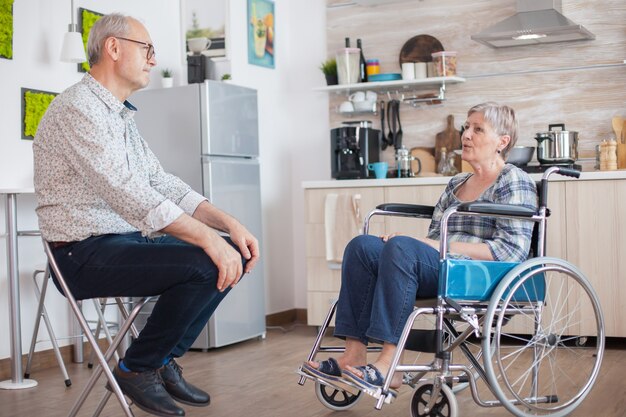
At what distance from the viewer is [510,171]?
2.97m

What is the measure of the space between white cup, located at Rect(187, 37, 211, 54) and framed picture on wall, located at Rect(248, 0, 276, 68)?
1.09 feet

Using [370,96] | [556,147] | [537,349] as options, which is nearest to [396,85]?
[370,96]

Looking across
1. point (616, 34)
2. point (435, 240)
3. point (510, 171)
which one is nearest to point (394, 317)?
point (435, 240)

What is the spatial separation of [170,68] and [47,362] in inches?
71.6

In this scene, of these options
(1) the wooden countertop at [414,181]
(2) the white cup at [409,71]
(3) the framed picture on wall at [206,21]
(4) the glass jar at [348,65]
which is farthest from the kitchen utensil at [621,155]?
(3) the framed picture on wall at [206,21]

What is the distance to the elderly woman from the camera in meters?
2.64

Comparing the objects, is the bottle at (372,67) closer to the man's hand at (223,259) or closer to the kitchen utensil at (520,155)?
the kitchen utensil at (520,155)

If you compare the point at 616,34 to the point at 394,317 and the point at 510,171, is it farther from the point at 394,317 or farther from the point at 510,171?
the point at 394,317

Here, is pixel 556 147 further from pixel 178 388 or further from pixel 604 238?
pixel 178 388

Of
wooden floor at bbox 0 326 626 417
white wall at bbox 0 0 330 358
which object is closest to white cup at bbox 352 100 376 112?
white wall at bbox 0 0 330 358

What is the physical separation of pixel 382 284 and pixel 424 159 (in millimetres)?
2804

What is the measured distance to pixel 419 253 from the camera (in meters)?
2.71

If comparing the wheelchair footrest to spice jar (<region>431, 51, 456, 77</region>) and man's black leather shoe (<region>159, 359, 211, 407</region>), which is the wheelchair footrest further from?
spice jar (<region>431, 51, 456, 77</region>)

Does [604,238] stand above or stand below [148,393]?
above
